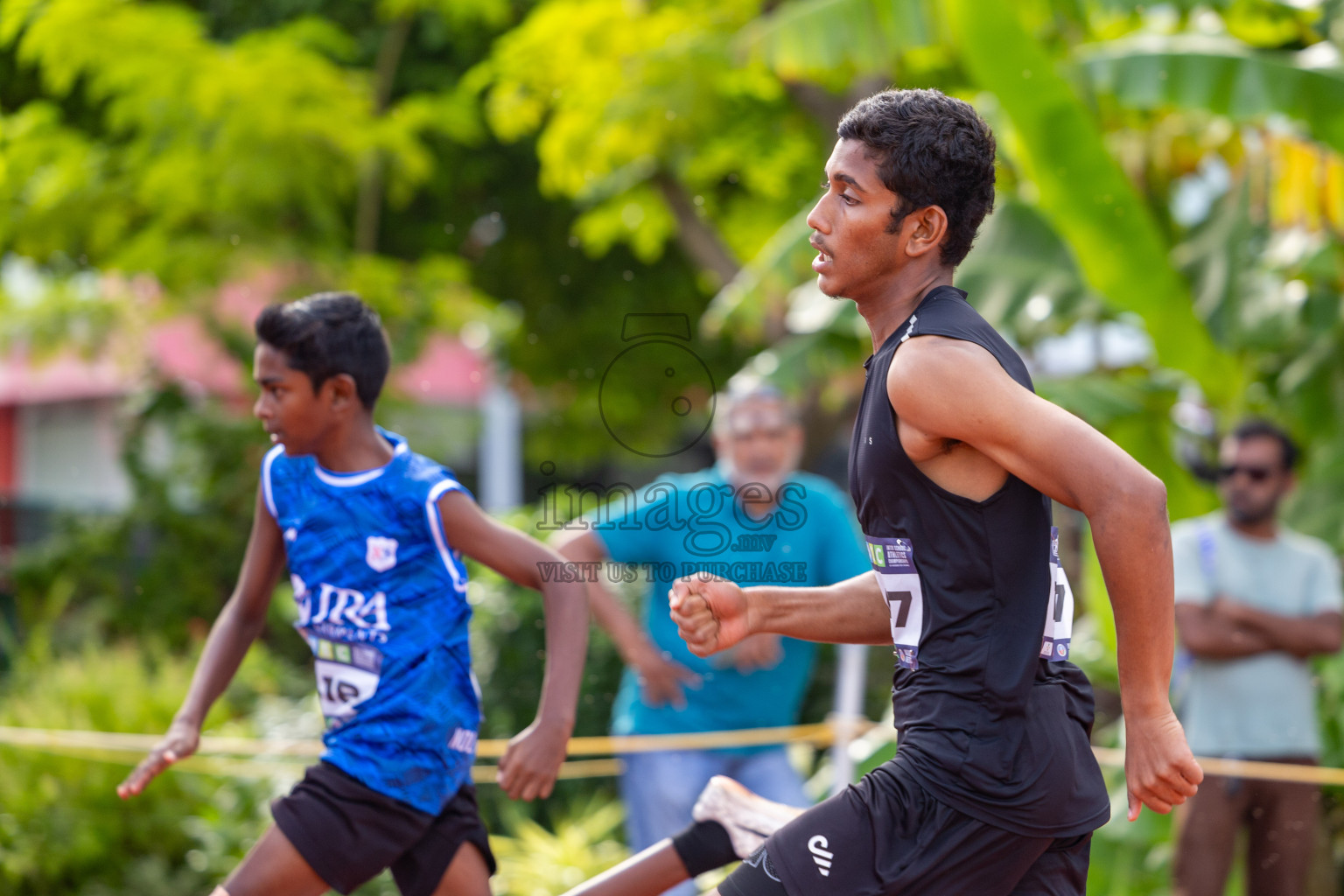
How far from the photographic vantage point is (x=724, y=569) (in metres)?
4.17

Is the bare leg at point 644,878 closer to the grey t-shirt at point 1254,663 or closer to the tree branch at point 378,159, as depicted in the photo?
the grey t-shirt at point 1254,663

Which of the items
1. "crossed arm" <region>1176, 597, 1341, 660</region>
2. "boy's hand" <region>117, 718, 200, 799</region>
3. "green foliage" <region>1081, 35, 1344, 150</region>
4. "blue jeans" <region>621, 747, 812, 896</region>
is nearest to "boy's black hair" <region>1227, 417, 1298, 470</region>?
"crossed arm" <region>1176, 597, 1341, 660</region>

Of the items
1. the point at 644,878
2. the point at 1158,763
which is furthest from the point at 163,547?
the point at 1158,763

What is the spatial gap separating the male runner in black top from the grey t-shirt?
2.49 meters

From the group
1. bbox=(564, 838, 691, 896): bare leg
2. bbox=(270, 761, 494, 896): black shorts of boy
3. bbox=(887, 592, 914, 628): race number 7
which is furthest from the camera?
bbox=(270, 761, 494, 896): black shorts of boy

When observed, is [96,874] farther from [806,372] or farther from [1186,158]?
[1186,158]

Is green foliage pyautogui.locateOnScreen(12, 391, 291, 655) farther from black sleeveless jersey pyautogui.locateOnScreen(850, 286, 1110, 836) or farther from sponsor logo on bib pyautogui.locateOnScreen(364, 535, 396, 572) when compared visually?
black sleeveless jersey pyautogui.locateOnScreen(850, 286, 1110, 836)

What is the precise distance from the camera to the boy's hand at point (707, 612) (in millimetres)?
2146

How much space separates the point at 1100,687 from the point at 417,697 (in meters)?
4.67

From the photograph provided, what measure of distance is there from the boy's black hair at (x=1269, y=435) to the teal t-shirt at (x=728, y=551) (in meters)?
1.56

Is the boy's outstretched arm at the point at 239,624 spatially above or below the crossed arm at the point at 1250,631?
above

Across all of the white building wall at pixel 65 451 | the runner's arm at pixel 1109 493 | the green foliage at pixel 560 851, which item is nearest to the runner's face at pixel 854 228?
the runner's arm at pixel 1109 493

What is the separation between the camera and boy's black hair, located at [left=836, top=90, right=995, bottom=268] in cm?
207

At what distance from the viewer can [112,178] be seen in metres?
8.95
